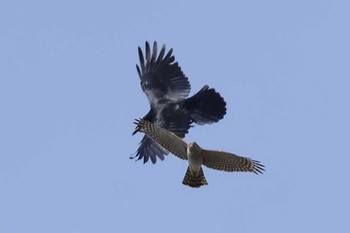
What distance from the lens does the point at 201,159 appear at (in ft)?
57.7

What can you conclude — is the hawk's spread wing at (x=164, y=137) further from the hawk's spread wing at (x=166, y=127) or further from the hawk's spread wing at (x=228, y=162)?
the hawk's spread wing at (x=166, y=127)

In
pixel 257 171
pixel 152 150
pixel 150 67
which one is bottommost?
pixel 257 171

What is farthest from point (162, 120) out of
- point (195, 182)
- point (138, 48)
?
point (195, 182)

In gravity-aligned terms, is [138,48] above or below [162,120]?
above

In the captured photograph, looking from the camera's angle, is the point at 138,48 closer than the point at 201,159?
No

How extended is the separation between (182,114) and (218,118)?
0.69 m

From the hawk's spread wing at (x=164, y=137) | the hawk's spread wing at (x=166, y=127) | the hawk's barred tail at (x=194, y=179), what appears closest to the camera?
the hawk's spread wing at (x=164, y=137)

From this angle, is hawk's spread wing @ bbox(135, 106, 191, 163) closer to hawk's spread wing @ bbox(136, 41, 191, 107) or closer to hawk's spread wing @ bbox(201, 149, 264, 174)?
hawk's spread wing @ bbox(136, 41, 191, 107)

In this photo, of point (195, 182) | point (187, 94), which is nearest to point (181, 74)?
point (187, 94)

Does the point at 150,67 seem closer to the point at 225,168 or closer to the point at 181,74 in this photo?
the point at 181,74

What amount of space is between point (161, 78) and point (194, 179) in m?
4.93

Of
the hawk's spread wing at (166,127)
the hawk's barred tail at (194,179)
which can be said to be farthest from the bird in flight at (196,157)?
the hawk's spread wing at (166,127)

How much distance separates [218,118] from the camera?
21.7m

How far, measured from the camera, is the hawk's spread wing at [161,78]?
873 inches
